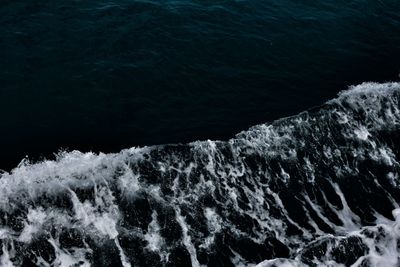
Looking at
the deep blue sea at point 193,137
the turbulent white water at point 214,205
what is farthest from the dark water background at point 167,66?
the turbulent white water at point 214,205

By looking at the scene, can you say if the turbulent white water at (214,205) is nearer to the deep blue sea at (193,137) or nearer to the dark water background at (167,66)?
the deep blue sea at (193,137)

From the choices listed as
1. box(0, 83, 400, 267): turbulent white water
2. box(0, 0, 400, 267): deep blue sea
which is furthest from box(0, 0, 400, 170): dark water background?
box(0, 83, 400, 267): turbulent white water

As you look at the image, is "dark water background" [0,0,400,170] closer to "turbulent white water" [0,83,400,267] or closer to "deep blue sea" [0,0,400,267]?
"deep blue sea" [0,0,400,267]

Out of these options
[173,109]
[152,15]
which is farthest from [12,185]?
[152,15]

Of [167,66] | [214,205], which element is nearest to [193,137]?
[214,205]

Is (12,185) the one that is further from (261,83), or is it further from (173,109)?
(261,83)

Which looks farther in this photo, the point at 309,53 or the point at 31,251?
the point at 309,53
